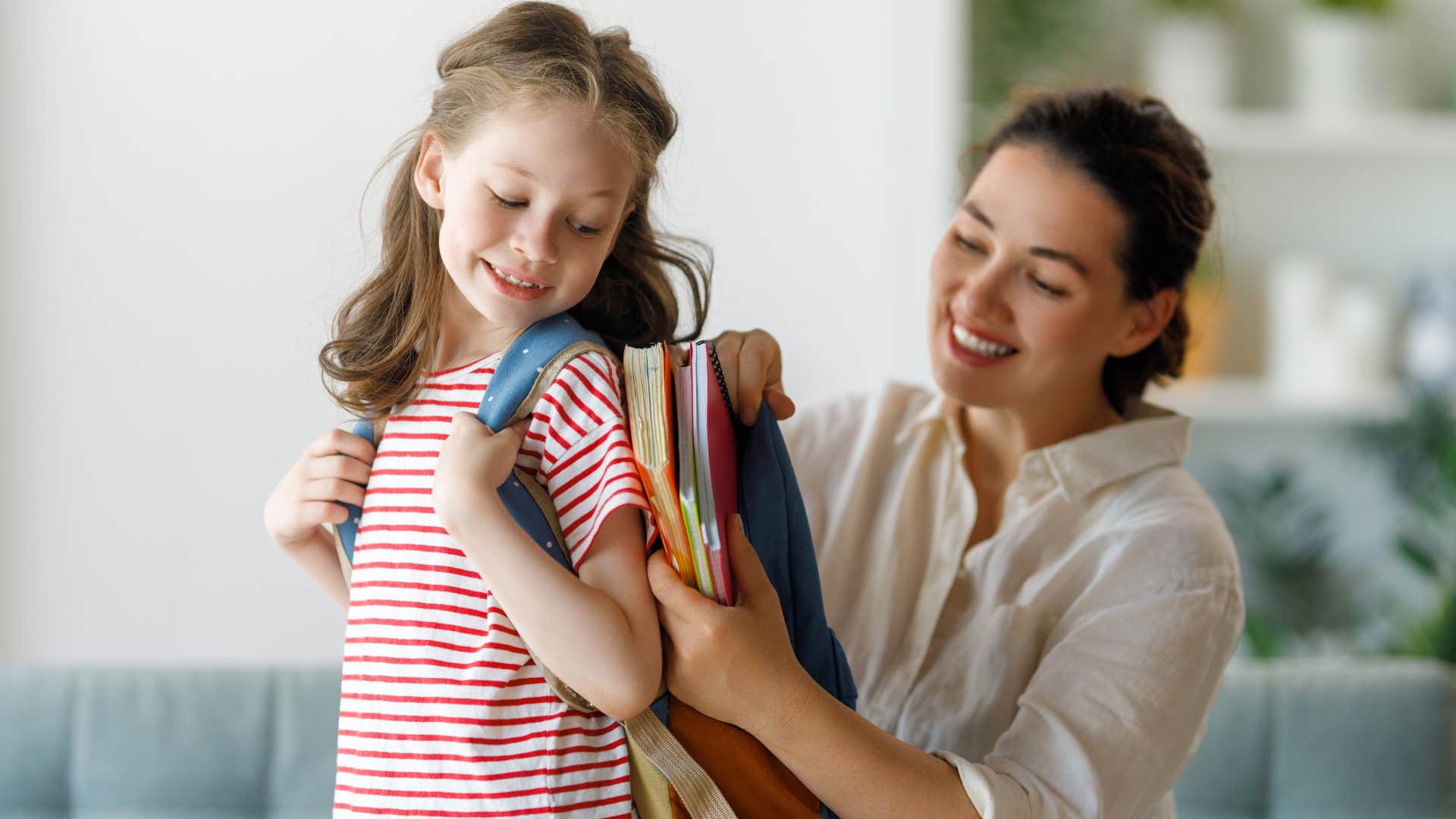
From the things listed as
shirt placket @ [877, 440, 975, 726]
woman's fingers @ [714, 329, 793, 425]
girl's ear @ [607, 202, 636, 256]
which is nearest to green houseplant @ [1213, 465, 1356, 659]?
shirt placket @ [877, 440, 975, 726]

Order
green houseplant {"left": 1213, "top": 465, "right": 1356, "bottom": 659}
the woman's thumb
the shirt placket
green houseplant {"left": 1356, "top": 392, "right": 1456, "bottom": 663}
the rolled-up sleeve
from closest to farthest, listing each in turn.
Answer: the woman's thumb < the rolled-up sleeve < the shirt placket < green houseplant {"left": 1356, "top": 392, "right": 1456, "bottom": 663} < green houseplant {"left": 1213, "top": 465, "right": 1356, "bottom": 659}

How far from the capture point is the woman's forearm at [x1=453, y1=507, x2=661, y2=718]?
75 centimetres

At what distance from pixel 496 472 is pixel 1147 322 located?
812 millimetres

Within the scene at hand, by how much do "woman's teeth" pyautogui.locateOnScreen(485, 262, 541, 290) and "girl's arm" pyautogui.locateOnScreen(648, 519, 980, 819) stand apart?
0.62ft

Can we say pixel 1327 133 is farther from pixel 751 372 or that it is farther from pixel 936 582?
pixel 751 372

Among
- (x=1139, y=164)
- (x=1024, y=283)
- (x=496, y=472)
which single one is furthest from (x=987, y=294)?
(x=496, y=472)

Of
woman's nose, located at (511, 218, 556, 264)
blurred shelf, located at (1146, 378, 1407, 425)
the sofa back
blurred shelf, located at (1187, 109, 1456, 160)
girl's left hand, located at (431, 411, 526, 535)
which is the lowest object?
the sofa back

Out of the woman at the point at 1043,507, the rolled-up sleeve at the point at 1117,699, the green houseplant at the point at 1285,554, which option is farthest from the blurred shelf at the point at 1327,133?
the rolled-up sleeve at the point at 1117,699

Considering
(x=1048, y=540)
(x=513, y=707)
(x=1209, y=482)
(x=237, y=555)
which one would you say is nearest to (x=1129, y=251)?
(x=1048, y=540)

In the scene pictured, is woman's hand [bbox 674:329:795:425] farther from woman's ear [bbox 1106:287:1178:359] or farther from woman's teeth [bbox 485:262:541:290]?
woman's ear [bbox 1106:287:1178:359]

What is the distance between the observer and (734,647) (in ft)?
2.74

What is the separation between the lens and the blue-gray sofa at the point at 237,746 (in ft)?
5.23

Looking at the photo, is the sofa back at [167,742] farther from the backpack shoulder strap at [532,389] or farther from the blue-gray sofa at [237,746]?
the backpack shoulder strap at [532,389]

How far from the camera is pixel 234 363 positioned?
3.87 feet
